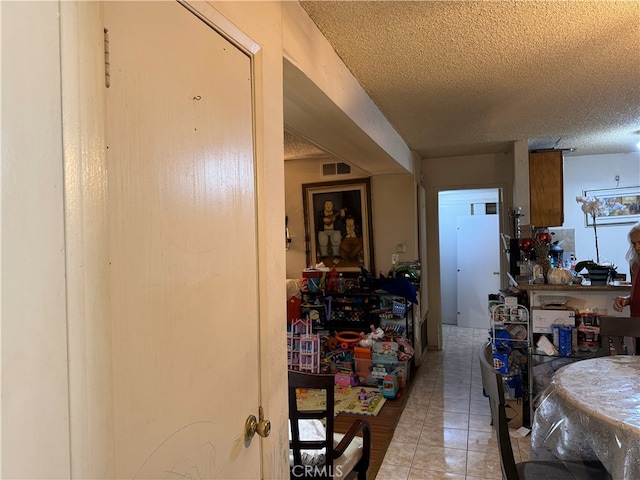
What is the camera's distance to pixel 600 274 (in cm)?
301

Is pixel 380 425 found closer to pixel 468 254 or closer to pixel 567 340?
pixel 567 340

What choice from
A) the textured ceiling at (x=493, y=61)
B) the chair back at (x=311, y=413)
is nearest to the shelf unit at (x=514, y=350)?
the textured ceiling at (x=493, y=61)

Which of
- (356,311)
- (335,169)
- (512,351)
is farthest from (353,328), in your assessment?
(335,169)

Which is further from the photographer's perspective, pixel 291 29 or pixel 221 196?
pixel 291 29

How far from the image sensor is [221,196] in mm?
965

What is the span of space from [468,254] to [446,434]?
3.95 meters

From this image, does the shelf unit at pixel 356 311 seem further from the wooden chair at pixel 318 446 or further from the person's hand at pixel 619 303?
the wooden chair at pixel 318 446

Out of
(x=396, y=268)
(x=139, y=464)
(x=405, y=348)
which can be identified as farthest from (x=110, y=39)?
(x=396, y=268)

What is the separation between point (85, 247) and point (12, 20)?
0.30 meters

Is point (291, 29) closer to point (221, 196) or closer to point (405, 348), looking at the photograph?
point (221, 196)

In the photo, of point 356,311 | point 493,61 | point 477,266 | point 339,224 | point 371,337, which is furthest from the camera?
point 477,266

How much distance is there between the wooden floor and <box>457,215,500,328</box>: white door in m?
3.16

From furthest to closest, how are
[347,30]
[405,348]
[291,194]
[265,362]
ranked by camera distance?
[291,194]
[405,348]
[347,30]
[265,362]

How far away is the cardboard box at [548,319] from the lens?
2.93 m
